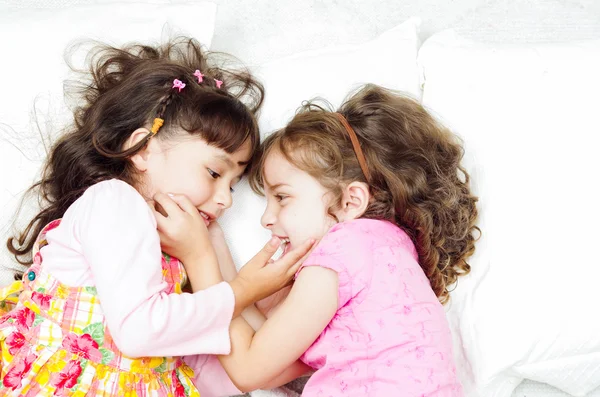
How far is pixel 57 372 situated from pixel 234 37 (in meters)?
0.92

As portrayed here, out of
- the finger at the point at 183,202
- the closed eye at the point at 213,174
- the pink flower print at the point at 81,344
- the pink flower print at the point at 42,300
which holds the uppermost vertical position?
the closed eye at the point at 213,174

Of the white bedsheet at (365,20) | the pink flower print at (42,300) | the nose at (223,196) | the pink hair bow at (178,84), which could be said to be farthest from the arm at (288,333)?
the white bedsheet at (365,20)

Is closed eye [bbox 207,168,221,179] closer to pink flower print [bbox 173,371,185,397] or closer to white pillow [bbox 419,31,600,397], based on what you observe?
pink flower print [bbox 173,371,185,397]

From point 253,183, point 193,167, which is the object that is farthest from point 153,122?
point 253,183

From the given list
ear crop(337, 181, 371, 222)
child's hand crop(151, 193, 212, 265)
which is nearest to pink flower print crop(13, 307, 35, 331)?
child's hand crop(151, 193, 212, 265)

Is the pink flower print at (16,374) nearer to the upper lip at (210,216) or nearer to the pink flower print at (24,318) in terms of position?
the pink flower print at (24,318)

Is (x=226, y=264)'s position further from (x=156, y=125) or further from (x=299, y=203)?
(x=156, y=125)

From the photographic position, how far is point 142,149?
4.06ft

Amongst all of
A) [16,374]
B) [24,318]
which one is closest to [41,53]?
[24,318]

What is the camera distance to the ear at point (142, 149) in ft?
4.05

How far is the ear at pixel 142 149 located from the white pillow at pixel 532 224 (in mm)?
627

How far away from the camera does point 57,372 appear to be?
1.12m

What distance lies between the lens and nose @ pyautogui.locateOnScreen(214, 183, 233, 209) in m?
1.28

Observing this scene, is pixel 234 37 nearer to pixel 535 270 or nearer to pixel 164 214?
pixel 164 214
